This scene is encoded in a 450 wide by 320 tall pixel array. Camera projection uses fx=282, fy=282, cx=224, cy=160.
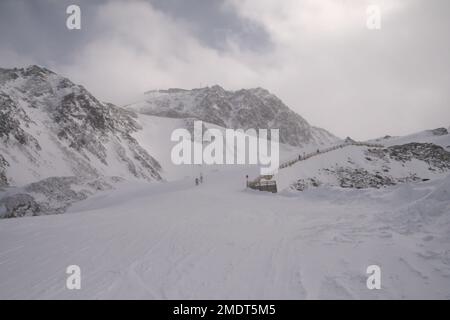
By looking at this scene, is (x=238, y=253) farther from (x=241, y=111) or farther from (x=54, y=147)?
(x=241, y=111)

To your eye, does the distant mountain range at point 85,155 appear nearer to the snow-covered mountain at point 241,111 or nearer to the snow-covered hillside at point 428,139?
the snow-covered hillside at point 428,139

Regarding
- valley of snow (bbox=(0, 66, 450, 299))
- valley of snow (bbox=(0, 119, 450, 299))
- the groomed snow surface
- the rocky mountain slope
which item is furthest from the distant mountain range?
the groomed snow surface

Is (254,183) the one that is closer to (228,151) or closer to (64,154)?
(64,154)

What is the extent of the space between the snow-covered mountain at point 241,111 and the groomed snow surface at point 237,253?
112m

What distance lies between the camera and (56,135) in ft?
150

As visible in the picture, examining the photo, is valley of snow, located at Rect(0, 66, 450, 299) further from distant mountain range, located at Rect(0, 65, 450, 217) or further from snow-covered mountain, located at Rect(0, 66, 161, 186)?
snow-covered mountain, located at Rect(0, 66, 161, 186)

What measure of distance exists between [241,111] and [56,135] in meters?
97.0

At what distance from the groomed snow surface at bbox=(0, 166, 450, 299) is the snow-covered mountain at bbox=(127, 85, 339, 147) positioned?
367ft

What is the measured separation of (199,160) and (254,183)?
4654 cm

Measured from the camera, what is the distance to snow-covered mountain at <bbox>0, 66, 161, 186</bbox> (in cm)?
3556

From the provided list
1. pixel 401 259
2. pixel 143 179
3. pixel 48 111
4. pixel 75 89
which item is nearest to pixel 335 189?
pixel 401 259

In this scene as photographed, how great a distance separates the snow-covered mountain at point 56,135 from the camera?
35562mm

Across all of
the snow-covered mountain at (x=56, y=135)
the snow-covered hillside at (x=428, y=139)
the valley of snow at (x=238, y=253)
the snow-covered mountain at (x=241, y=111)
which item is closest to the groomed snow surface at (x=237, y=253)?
the valley of snow at (x=238, y=253)

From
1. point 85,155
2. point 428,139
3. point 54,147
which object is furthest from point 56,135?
point 428,139
